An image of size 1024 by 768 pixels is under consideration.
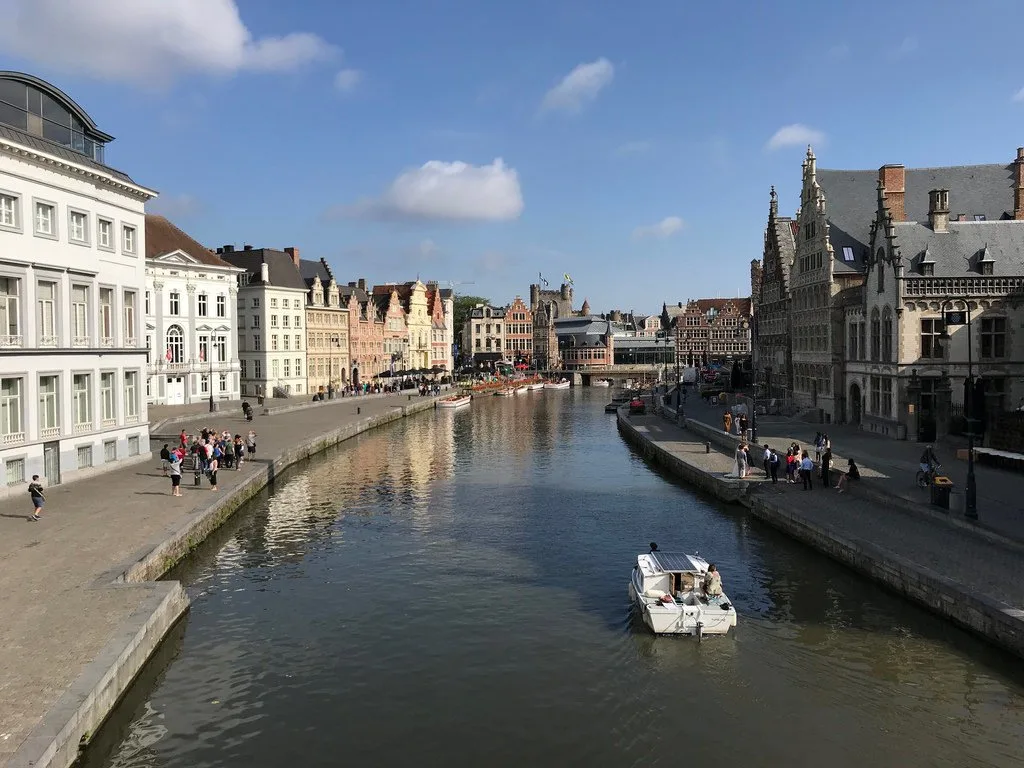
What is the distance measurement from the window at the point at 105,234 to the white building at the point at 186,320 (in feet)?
105

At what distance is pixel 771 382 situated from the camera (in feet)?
233

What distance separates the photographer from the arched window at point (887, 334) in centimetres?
4191

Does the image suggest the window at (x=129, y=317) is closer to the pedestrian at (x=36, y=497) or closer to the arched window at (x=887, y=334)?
the pedestrian at (x=36, y=497)

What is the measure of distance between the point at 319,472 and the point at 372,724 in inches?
1124

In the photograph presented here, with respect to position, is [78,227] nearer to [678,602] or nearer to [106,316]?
[106,316]

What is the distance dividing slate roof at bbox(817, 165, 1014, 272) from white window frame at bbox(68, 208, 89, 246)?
4263 cm

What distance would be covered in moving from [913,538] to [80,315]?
3013 cm

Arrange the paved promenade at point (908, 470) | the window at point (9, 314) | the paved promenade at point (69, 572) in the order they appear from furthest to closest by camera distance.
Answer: the window at point (9, 314), the paved promenade at point (908, 470), the paved promenade at point (69, 572)

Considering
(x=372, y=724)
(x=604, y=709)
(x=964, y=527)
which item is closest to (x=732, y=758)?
(x=604, y=709)

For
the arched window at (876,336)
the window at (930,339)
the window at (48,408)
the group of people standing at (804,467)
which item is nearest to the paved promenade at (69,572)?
the window at (48,408)

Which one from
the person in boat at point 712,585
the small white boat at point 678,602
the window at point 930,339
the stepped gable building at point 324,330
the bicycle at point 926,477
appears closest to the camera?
the small white boat at point 678,602

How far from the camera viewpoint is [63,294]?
98.3 feet

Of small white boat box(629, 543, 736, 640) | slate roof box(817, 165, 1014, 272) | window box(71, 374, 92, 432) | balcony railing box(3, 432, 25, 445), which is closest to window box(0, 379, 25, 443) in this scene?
balcony railing box(3, 432, 25, 445)

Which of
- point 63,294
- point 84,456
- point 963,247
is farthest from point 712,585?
A: point 963,247
